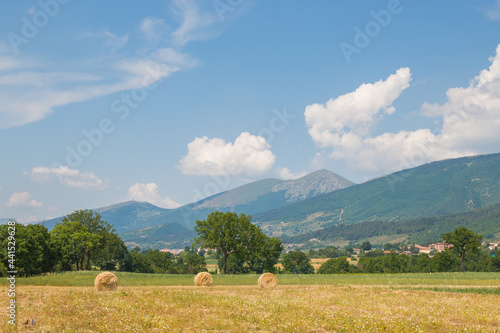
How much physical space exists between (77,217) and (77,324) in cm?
7455

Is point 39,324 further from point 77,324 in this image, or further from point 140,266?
point 140,266

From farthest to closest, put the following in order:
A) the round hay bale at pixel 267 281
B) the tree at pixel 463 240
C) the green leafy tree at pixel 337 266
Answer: the green leafy tree at pixel 337 266
the tree at pixel 463 240
the round hay bale at pixel 267 281

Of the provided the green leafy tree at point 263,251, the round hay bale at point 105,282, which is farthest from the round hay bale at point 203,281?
the green leafy tree at point 263,251

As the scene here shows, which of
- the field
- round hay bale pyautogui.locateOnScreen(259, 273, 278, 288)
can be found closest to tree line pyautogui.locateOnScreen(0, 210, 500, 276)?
the field

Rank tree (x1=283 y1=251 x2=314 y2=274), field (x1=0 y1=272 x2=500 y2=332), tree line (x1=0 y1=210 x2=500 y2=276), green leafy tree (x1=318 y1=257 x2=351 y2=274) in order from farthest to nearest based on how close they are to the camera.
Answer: green leafy tree (x1=318 y1=257 x2=351 y2=274) → tree (x1=283 y1=251 x2=314 y2=274) → tree line (x1=0 y1=210 x2=500 y2=276) → field (x1=0 y1=272 x2=500 y2=332)

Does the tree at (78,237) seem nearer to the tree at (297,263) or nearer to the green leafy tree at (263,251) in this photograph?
the green leafy tree at (263,251)

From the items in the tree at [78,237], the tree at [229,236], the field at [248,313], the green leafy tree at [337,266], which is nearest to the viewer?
the field at [248,313]

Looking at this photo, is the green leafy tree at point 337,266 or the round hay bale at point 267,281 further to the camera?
the green leafy tree at point 337,266

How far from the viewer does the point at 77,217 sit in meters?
90.5

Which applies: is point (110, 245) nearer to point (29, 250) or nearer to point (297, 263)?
point (29, 250)

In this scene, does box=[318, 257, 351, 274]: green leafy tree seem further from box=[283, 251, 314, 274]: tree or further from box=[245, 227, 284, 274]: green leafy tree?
box=[245, 227, 284, 274]: green leafy tree

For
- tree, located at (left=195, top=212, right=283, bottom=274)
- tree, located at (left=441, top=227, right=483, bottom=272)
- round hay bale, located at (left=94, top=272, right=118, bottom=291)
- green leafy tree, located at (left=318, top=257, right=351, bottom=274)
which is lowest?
green leafy tree, located at (left=318, top=257, right=351, bottom=274)

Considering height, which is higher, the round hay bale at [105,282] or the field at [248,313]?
the round hay bale at [105,282]

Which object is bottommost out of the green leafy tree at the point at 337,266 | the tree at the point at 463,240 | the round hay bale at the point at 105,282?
the green leafy tree at the point at 337,266
